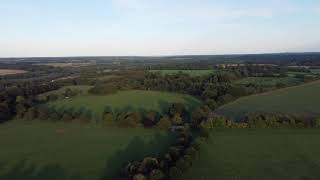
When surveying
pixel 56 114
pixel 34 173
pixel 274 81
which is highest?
pixel 274 81

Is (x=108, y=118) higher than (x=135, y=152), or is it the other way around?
(x=135, y=152)

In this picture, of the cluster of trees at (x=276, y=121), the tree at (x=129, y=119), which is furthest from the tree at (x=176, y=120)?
the cluster of trees at (x=276, y=121)

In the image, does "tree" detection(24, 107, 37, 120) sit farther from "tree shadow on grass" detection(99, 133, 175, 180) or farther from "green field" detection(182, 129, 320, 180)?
"green field" detection(182, 129, 320, 180)

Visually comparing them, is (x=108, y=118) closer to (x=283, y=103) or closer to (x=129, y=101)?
(x=129, y=101)

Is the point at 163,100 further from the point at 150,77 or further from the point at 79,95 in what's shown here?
the point at 150,77

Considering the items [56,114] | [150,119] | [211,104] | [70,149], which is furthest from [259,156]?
[56,114]

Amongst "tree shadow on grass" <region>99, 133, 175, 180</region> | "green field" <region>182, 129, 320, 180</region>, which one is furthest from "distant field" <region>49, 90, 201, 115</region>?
"green field" <region>182, 129, 320, 180</region>
